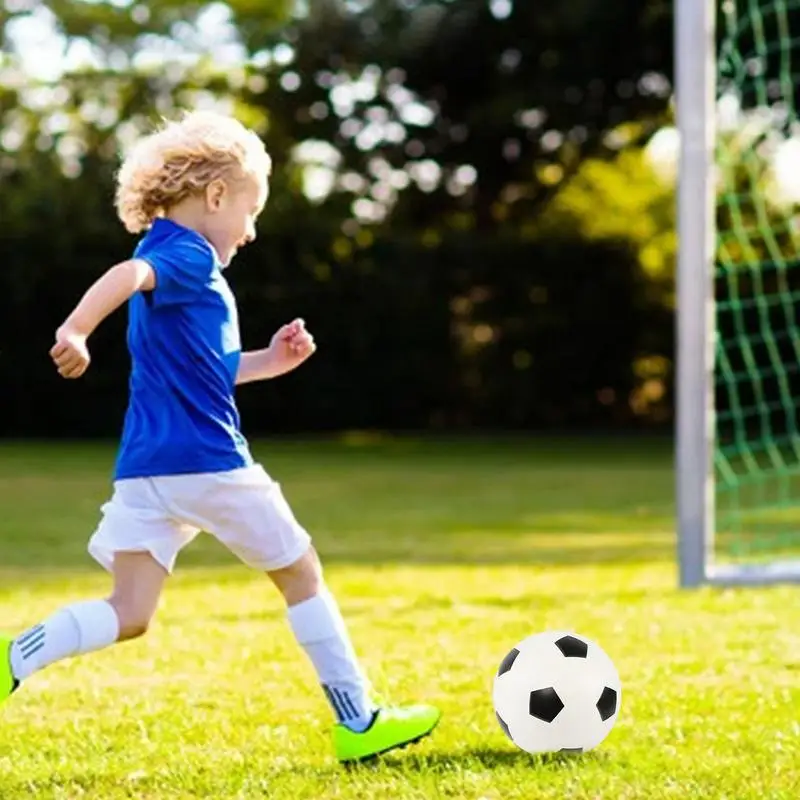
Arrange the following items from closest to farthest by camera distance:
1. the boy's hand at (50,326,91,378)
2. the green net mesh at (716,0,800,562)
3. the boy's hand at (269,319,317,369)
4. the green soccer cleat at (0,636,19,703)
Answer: the boy's hand at (50,326,91,378), the green soccer cleat at (0,636,19,703), the boy's hand at (269,319,317,369), the green net mesh at (716,0,800,562)

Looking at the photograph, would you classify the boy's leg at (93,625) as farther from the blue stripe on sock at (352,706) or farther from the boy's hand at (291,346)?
the boy's hand at (291,346)

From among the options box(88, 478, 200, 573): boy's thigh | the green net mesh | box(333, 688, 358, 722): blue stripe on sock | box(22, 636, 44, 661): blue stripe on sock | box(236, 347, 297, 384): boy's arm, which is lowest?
the green net mesh

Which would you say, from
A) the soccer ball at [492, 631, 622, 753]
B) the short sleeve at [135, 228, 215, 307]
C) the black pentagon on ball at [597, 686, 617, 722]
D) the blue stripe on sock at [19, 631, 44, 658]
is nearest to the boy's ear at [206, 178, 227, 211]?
the short sleeve at [135, 228, 215, 307]

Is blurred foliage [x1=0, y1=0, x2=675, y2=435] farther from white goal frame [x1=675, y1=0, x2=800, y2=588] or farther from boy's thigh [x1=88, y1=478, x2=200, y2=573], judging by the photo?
boy's thigh [x1=88, y1=478, x2=200, y2=573]

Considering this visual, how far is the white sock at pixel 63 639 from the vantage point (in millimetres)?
3549

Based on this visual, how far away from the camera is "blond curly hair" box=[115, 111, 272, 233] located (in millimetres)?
3723

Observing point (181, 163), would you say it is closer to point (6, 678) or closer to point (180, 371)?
point (180, 371)

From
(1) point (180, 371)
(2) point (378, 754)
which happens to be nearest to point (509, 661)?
(2) point (378, 754)

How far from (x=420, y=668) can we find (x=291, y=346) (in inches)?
55.2

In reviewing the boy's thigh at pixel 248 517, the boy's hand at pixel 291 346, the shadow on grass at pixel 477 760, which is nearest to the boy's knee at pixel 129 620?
the boy's thigh at pixel 248 517

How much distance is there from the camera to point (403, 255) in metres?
20.4

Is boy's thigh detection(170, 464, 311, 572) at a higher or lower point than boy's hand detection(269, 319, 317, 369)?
lower

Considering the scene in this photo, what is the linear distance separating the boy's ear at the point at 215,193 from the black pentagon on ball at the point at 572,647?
1.18 m

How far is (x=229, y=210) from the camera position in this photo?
3785mm
